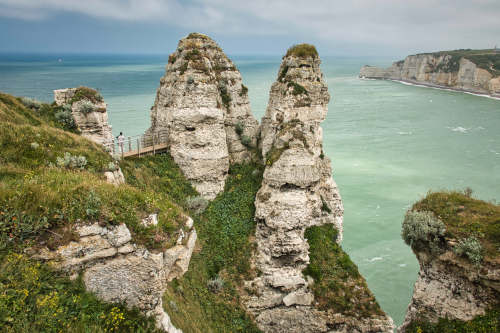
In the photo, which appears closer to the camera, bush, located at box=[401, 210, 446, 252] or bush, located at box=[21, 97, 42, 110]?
bush, located at box=[401, 210, 446, 252]

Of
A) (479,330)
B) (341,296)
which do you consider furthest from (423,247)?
(341,296)

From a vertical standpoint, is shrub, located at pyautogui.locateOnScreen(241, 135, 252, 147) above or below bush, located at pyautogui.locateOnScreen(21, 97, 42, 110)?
below

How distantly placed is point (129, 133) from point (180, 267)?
5529 cm

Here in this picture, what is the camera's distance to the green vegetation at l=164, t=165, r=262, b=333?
1714 cm

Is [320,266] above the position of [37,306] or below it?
below

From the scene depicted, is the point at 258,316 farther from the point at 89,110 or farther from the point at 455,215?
the point at 89,110

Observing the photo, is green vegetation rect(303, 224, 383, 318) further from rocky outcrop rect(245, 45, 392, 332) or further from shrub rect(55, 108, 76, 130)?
shrub rect(55, 108, 76, 130)

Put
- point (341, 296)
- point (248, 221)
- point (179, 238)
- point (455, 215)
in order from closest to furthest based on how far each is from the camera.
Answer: point (179, 238) → point (455, 215) → point (341, 296) → point (248, 221)

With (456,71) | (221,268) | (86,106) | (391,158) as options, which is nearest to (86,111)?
(86,106)

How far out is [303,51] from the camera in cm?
2562

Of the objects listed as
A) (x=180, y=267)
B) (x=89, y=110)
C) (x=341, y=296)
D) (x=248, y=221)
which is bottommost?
(x=341, y=296)

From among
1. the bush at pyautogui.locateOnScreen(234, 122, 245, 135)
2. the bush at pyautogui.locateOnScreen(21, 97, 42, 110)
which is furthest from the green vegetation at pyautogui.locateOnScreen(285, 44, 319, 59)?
the bush at pyautogui.locateOnScreen(21, 97, 42, 110)

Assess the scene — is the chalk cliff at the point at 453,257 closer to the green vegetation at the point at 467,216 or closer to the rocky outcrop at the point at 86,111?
the green vegetation at the point at 467,216

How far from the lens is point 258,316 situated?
20797 millimetres
